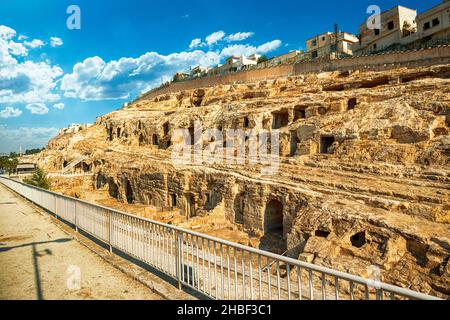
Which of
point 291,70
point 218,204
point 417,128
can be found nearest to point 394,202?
point 417,128

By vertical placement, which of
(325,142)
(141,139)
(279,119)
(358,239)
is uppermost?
(279,119)

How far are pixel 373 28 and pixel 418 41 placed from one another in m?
8.30

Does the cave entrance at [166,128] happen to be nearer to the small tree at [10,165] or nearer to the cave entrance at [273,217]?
the cave entrance at [273,217]

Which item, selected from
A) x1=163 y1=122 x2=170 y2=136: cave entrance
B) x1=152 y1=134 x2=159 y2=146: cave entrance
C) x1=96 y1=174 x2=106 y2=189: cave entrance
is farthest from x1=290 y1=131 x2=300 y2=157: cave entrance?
x1=96 y1=174 x2=106 y2=189: cave entrance

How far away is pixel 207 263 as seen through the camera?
544cm

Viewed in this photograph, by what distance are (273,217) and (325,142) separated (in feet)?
19.4

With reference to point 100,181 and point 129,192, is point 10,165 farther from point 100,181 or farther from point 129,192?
point 129,192

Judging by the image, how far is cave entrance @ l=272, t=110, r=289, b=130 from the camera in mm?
24281

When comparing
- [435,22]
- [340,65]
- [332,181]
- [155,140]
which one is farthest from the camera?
[155,140]

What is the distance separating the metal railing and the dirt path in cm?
56

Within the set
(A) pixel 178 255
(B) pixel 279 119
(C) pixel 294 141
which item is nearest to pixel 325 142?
(C) pixel 294 141

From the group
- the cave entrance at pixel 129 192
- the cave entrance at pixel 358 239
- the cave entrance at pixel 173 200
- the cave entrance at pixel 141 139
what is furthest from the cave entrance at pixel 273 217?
the cave entrance at pixel 141 139

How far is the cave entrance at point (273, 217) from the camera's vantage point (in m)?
16.8
